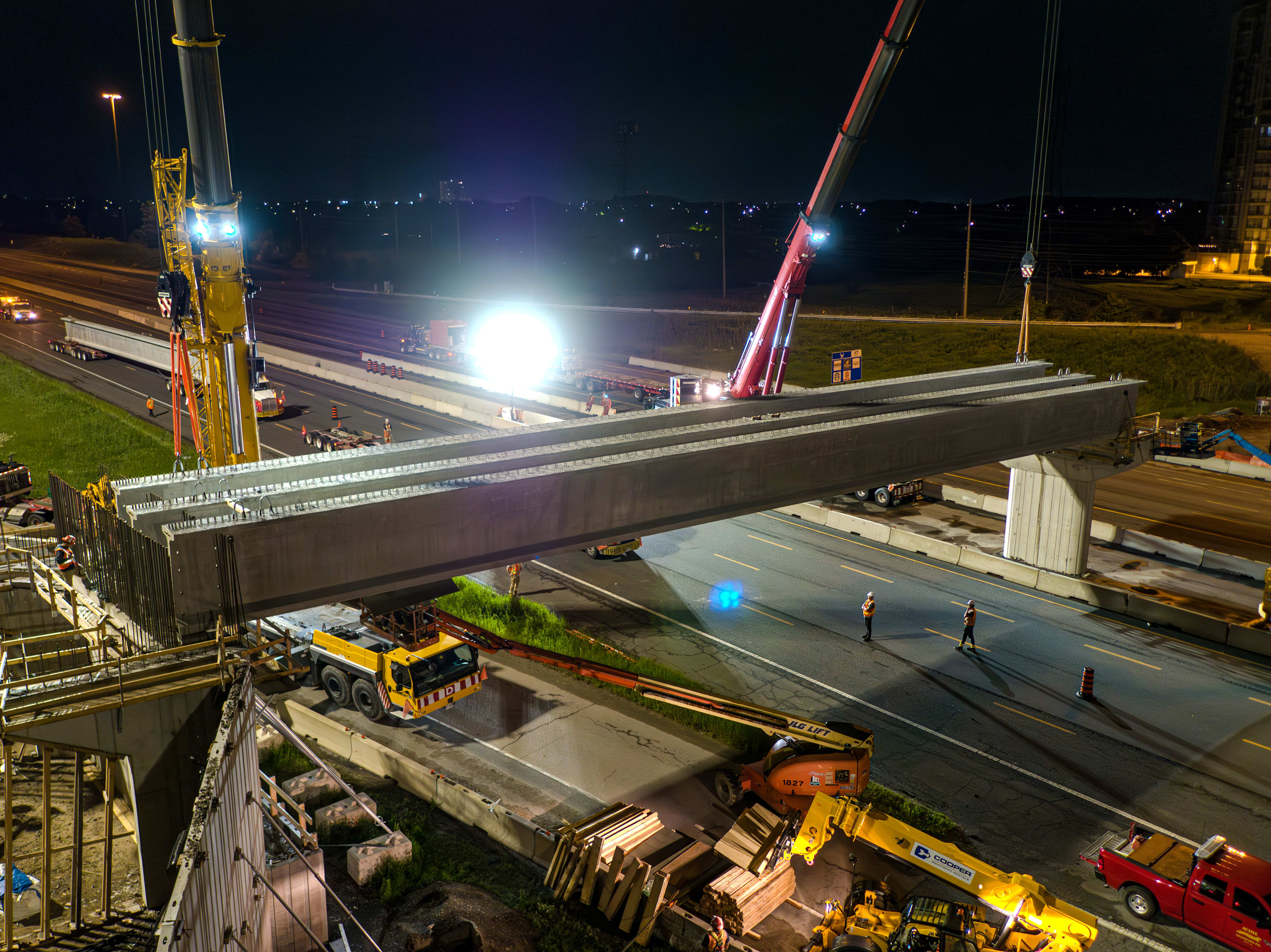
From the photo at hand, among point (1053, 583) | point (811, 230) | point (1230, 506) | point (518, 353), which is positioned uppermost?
point (811, 230)

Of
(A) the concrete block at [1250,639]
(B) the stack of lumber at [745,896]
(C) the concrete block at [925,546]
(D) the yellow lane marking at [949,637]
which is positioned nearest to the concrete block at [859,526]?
(C) the concrete block at [925,546]

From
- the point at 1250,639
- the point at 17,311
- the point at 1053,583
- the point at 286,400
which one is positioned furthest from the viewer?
the point at 17,311

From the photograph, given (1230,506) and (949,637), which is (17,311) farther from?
(1230,506)

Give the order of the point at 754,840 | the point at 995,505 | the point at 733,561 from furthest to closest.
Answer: the point at 995,505 → the point at 733,561 → the point at 754,840

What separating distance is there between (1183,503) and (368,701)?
3127cm

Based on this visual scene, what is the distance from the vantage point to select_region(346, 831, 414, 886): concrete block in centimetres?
1309

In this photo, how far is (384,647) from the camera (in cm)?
1847

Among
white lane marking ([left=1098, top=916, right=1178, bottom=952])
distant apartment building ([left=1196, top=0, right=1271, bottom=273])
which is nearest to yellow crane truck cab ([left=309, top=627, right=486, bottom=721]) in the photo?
white lane marking ([left=1098, top=916, right=1178, bottom=952])

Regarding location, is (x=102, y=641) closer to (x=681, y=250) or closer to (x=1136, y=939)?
(x=1136, y=939)

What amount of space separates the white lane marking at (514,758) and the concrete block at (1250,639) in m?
17.4

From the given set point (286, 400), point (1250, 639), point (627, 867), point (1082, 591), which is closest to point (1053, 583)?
point (1082, 591)

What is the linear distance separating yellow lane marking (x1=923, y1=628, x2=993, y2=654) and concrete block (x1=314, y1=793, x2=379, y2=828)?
15.0 m

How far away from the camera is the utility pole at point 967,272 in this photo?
224ft

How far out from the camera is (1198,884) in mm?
12469
